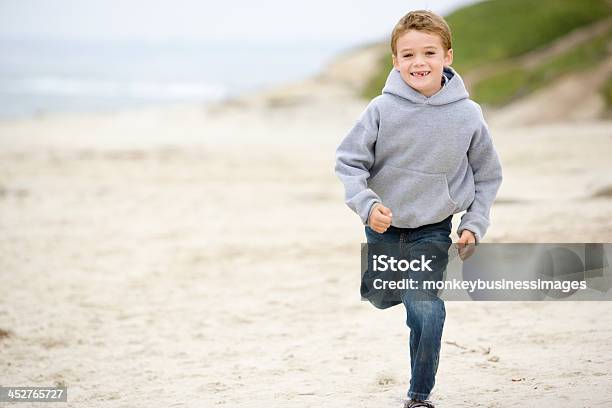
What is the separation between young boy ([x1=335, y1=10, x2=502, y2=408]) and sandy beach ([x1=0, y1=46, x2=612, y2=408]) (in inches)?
19.8

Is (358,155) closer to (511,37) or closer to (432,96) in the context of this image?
(432,96)

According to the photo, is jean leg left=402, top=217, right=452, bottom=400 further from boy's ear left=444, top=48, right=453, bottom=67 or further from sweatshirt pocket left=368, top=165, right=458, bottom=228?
boy's ear left=444, top=48, right=453, bottom=67

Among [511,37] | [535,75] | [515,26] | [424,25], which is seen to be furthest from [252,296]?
[515,26]

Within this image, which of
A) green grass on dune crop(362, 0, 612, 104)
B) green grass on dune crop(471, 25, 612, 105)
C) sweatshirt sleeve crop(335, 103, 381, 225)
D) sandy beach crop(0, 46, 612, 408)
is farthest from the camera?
green grass on dune crop(362, 0, 612, 104)

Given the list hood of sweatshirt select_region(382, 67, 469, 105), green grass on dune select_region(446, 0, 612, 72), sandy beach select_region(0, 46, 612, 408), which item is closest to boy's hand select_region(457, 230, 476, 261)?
hood of sweatshirt select_region(382, 67, 469, 105)

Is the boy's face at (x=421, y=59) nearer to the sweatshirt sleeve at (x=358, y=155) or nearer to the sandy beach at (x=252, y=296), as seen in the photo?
the sweatshirt sleeve at (x=358, y=155)

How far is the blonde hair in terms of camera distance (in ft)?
9.89

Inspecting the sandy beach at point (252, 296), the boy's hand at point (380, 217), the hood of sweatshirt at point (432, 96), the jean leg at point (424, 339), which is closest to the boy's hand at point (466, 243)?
the jean leg at point (424, 339)

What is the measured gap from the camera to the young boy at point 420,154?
9.90ft

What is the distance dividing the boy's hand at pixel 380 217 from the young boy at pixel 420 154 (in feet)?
0.17

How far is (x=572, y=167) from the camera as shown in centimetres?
944

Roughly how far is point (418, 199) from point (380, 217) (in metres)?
0.21

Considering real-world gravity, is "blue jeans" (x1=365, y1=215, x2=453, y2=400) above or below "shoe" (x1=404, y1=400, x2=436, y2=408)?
above

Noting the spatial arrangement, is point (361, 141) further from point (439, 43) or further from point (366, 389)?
point (366, 389)
